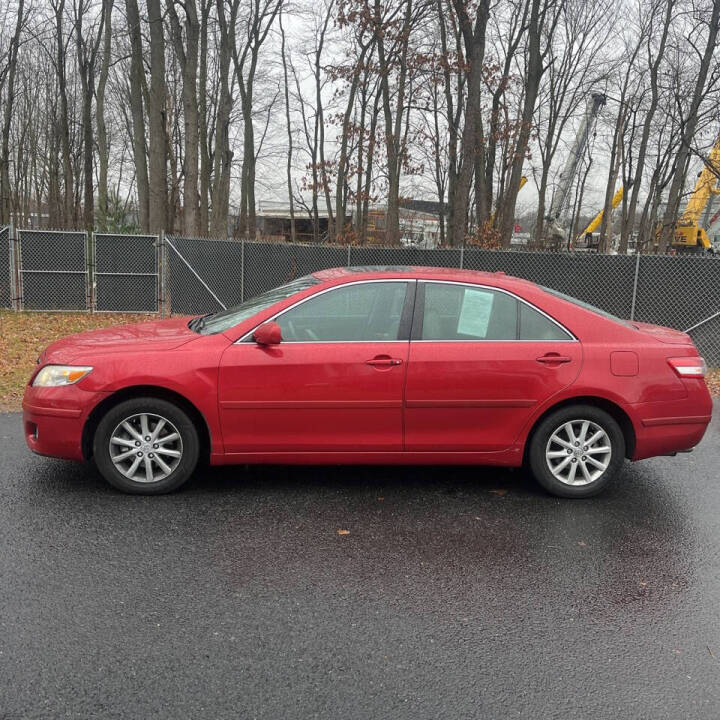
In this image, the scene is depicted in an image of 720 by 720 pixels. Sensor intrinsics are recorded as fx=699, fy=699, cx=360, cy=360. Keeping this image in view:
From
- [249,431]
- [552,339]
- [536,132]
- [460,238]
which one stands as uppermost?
[536,132]

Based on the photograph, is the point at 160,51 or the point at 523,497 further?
the point at 160,51

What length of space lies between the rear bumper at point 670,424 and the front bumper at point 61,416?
3690mm

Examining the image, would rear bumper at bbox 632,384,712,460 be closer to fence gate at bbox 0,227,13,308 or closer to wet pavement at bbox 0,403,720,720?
wet pavement at bbox 0,403,720,720

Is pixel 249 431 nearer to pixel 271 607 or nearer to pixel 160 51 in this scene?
pixel 271 607

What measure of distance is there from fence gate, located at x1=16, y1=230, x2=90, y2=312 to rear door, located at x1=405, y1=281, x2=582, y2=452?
11.6 metres

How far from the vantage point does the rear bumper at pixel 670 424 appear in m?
4.89

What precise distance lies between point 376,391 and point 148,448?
158 cm

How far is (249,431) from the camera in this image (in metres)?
4.72

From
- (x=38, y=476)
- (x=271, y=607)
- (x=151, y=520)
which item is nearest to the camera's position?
(x=271, y=607)

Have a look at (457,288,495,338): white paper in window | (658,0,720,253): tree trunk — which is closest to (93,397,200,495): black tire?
(457,288,495,338): white paper in window

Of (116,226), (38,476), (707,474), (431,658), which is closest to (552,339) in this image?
(707,474)

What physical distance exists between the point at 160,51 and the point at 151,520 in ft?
56.9

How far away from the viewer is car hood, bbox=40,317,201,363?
4.75 m

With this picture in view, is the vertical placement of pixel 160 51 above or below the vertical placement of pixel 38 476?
above
